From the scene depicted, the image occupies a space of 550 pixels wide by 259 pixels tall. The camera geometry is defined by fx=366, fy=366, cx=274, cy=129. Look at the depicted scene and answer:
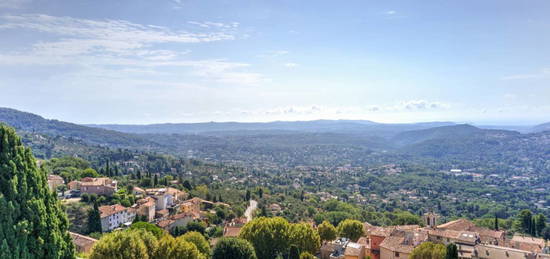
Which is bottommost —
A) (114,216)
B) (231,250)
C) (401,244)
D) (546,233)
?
(546,233)

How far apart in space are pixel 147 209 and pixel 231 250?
26.1 metres

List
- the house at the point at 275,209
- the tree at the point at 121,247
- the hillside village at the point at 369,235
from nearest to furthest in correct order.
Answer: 1. the tree at the point at 121,247
2. the hillside village at the point at 369,235
3. the house at the point at 275,209

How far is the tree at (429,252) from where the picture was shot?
3056 centimetres

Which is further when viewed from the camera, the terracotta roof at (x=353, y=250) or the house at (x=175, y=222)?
the house at (x=175, y=222)

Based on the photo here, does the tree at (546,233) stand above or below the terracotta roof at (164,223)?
below

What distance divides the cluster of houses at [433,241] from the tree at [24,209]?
27.4m

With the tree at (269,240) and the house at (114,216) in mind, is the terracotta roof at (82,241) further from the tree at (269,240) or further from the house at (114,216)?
the tree at (269,240)

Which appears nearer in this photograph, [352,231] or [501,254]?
[501,254]

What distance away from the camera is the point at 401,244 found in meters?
36.3

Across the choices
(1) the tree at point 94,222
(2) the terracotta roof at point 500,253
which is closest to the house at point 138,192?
(1) the tree at point 94,222

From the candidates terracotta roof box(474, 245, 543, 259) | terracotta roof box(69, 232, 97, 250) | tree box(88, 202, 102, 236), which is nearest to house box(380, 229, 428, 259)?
terracotta roof box(474, 245, 543, 259)

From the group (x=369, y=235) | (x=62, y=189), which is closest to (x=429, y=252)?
(x=369, y=235)

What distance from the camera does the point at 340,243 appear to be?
39750mm

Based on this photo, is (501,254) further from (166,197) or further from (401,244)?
(166,197)
